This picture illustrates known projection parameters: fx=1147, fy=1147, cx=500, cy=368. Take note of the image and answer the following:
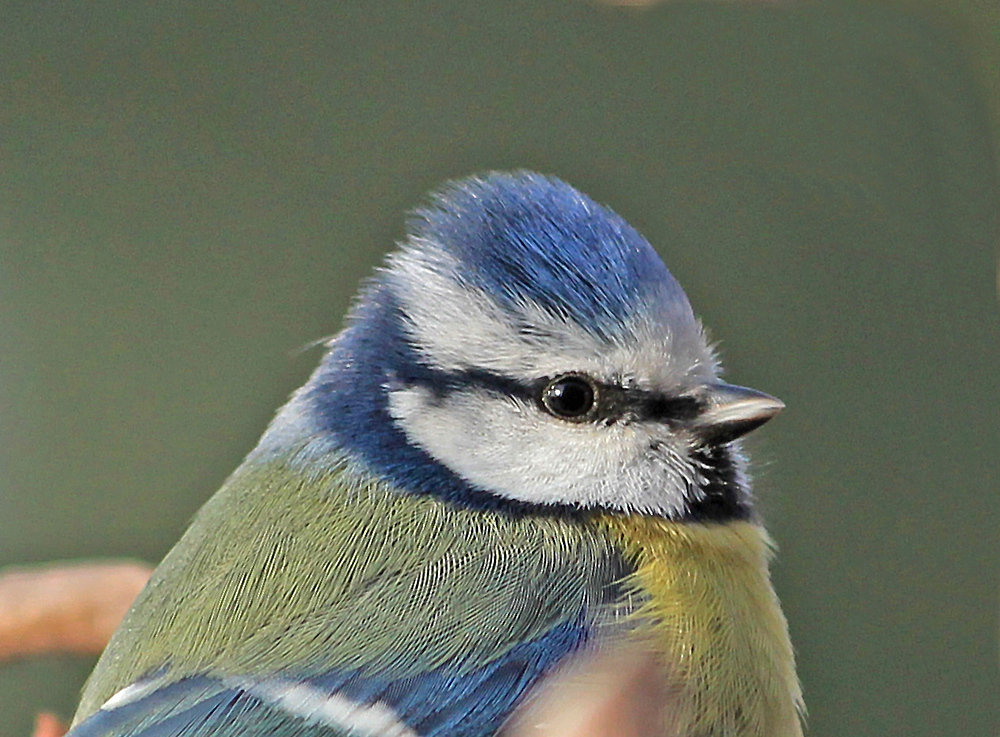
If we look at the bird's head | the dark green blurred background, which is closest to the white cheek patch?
the bird's head

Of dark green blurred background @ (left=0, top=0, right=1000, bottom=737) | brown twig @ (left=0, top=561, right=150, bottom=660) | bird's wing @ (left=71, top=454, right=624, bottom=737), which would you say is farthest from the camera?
dark green blurred background @ (left=0, top=0, right=1000, bottom=737)

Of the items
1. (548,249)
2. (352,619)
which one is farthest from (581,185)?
(352,619)

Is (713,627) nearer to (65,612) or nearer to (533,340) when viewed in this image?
(533,340)

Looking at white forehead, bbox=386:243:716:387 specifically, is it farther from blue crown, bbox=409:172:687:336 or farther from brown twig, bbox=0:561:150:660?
brown twig, bbox=0:561:150:660

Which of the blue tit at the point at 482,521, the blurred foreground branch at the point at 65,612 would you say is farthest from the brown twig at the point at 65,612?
the blue tit at the point at 482,521

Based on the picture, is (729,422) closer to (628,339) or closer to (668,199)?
(628,339)

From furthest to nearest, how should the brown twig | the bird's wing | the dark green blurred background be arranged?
the dark green blurred background
the brown twig
the bird's wing

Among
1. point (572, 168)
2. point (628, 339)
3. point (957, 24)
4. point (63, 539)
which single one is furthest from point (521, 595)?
point (957, 24)

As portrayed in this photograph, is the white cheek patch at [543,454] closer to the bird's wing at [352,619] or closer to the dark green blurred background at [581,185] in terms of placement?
the bird's wing at [352,619]
